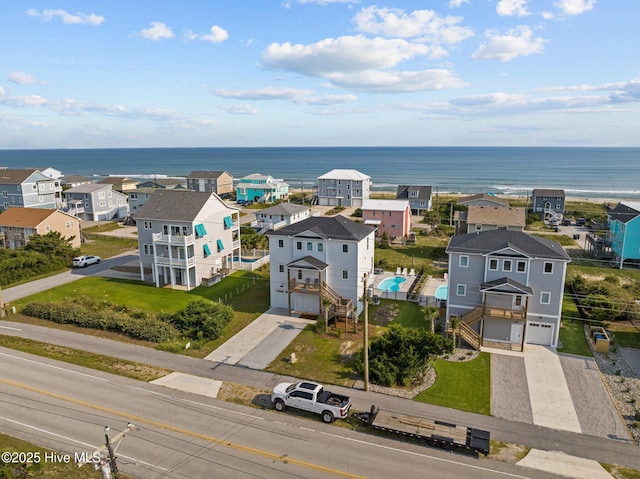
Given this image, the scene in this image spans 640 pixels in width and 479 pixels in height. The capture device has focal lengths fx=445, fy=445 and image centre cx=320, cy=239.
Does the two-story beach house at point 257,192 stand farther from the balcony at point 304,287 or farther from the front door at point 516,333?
the front door at point 516,333

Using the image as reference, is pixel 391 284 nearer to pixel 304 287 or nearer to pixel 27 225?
pixel 304 287

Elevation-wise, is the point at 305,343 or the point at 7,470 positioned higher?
the point at 7,470

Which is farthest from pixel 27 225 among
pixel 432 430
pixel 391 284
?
pixel 432 430

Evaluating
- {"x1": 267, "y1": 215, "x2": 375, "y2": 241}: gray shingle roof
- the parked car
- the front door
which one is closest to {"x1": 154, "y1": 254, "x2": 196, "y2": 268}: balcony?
{"x1": 267, "y1": 215, "x2": 375, "y2": 241}: gray shingle roof

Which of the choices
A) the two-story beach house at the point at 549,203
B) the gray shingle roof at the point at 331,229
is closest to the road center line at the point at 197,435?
the gray shingle roof at the point at 331,229

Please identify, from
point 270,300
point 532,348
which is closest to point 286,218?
point 270,300

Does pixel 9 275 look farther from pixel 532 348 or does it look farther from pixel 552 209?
pixel 552 209

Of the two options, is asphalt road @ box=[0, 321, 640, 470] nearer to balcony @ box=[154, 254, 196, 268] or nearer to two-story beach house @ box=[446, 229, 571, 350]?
two-story beach house @ box=[446, 229, 571, 350]
